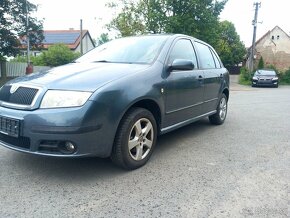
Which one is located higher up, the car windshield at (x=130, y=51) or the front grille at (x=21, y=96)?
the car windshield at (x=130, y=51)

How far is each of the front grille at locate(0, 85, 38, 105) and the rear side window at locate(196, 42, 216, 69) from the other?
298cm

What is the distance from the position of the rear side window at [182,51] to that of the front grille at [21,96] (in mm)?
1842

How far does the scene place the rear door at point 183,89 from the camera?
4121 mm

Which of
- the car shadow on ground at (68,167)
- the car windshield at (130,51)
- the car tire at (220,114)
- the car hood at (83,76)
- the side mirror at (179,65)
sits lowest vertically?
the car shadow on ground at (68,167)

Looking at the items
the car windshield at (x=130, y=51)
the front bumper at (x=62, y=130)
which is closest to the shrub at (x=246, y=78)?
the car windshield at (x=130, y=51)

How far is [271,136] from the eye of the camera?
5465mm

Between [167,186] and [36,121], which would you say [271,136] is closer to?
[167,186]

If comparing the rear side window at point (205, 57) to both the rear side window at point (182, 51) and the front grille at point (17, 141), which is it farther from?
the front grille at point (17, 141)

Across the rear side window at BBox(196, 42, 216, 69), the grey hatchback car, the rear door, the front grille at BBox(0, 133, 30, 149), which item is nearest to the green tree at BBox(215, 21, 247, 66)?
the rear side window at BBox(196, 42, 216, 69)

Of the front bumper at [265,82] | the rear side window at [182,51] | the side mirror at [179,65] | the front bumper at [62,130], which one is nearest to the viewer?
the front bumper at [62,130]

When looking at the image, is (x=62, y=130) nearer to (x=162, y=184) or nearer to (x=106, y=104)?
(x=106, y=104)

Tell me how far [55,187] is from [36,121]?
0.70 meters

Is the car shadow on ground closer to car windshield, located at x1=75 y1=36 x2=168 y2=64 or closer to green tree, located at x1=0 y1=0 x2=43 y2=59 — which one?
car windshield, located at x1=75 y1=36 x2=168 y2=64

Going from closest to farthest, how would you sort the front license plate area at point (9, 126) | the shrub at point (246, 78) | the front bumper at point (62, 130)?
1. the front bumper at point (62, 130)
2. the front license plate area at point (9, 126)
3. the shrub at point (246, 78)
